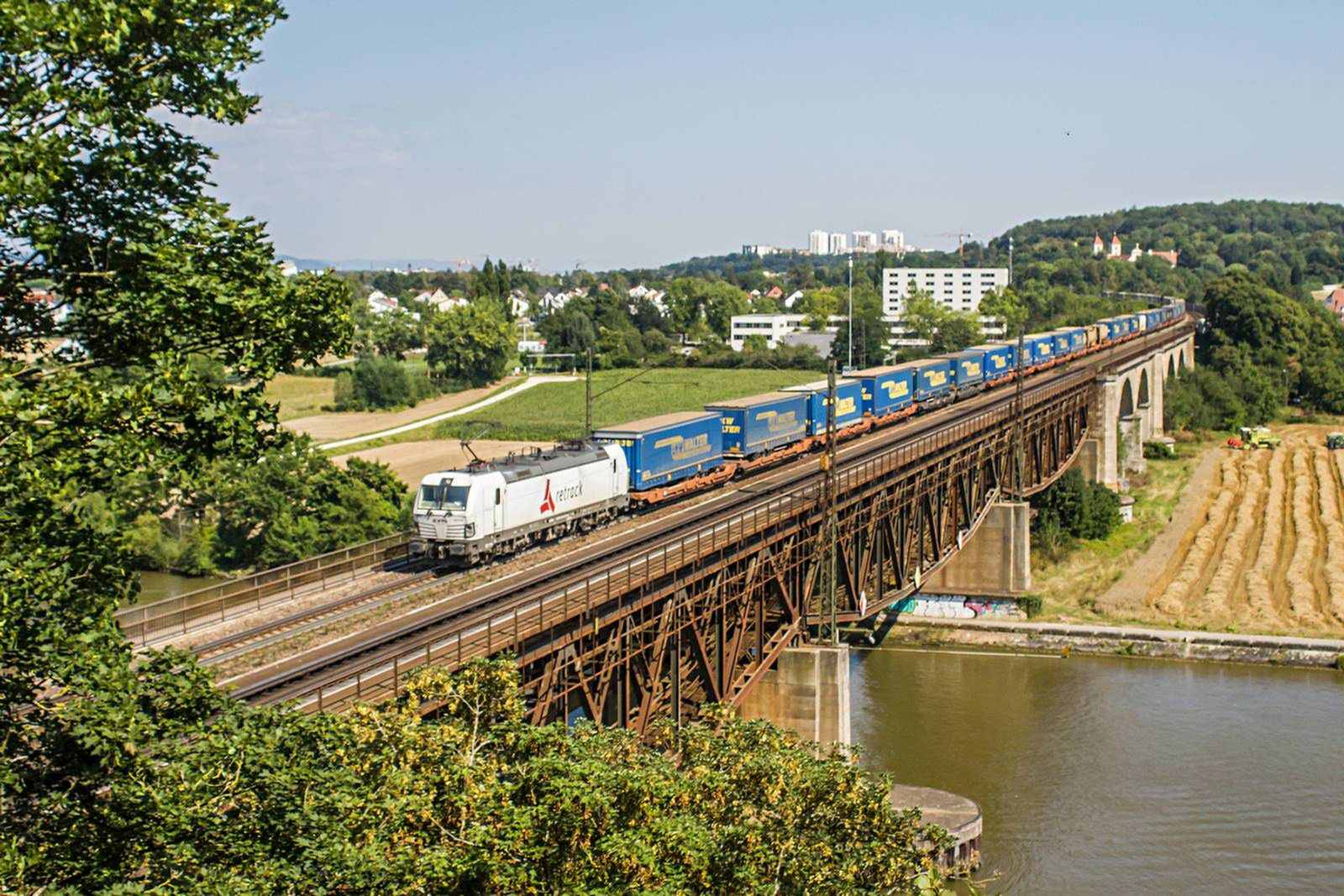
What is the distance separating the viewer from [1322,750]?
38312mm

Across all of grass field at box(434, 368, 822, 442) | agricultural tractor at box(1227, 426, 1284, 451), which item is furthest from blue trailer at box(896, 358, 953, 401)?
agricultural tractor at box(1227, 426, 1284, 451)

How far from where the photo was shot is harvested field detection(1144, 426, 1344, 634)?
177 ft

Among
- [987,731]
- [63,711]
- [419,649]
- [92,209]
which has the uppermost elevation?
[92,209]

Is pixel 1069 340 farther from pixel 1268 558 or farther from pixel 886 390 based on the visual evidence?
pixel 886 390

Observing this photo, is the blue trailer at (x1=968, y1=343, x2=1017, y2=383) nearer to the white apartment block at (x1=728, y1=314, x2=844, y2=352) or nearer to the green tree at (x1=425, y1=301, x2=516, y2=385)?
the green tree at (x1=425, y1=301, x2=516, y2=385)

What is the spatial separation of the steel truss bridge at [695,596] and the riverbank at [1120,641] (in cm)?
446

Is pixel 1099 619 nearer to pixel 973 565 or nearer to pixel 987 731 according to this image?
pixel 973 565

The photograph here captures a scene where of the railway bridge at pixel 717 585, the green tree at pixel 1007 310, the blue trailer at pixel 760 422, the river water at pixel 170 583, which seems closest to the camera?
the railway bridge at pixel 717 585

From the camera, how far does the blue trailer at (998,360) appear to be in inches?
3083

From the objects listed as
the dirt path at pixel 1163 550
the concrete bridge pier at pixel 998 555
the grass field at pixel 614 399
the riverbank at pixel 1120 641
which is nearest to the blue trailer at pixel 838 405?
the concrete bridge pier at pixel 998 555

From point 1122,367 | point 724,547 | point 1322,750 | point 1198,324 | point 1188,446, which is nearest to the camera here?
point 724,547

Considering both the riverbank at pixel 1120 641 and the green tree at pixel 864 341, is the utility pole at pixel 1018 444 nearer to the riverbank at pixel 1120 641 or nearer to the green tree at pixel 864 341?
the riverbank at pixel 1120 641

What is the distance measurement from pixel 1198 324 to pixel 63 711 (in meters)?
141

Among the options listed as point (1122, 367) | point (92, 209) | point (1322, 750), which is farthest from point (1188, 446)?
point (92, 209)
